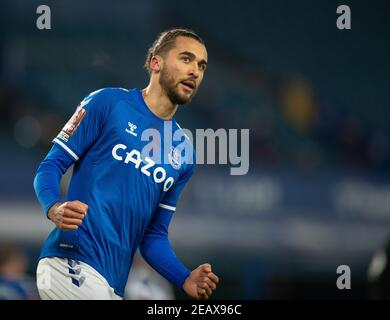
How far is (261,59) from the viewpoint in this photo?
1580cm

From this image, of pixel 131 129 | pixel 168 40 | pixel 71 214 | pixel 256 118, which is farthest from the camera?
pixel 256 118

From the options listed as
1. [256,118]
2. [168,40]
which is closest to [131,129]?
[168,40]

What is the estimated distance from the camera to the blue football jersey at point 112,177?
13.4ft

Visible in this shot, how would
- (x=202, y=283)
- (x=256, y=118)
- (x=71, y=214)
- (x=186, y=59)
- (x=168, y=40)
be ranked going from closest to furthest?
1. (x=71, y=214)
2. (x=202, y=283)
3. (x=186, y=59)
4. (x=168, y=40)
5. (x=256, y=118)

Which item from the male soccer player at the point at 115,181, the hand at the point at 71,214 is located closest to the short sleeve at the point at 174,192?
the male soccer player at the point at 115,181

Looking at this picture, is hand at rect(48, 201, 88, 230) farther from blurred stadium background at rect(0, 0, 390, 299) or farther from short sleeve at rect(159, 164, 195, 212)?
blurred stadium background at rect(0, 0, 390, 299)

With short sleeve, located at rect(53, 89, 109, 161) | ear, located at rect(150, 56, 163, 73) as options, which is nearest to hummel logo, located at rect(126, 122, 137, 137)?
short sleeve, located at rect(53, 89, 109, 161)

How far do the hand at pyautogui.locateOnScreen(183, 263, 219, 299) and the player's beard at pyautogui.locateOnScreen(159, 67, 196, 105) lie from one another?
2.91 ft

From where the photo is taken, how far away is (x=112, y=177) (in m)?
4.14

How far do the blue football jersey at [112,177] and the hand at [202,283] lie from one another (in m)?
0.36

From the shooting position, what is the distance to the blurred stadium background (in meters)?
11.0

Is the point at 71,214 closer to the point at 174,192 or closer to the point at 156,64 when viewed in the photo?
the point at 174,192

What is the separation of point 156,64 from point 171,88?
210 millimetres

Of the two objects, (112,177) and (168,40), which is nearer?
(112,177)
